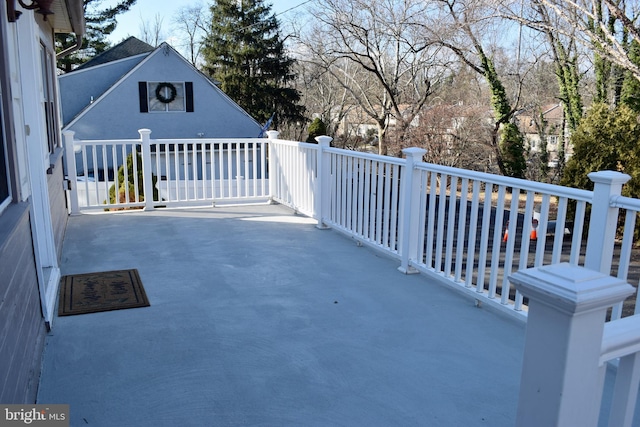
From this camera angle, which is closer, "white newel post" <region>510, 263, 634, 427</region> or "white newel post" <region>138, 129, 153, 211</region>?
"white newel post" <region>510, 263, 634, 427</region>

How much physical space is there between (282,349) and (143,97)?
1506cm

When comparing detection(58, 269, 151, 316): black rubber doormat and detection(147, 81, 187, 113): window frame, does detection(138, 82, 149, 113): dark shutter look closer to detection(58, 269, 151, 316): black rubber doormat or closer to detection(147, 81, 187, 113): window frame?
detection(147, 81, 187, 113): window frame

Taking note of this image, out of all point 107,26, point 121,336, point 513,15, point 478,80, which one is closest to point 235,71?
point 107,26

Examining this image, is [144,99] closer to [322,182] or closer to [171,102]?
[171,102]

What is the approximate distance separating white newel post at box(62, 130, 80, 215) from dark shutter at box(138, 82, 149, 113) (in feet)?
34.9

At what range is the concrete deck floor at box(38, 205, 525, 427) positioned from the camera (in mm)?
2279

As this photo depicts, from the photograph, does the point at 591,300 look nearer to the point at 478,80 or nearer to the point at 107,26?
the point at 478,80

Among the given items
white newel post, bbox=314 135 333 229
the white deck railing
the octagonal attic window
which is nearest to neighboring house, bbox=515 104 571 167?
the white deck railing

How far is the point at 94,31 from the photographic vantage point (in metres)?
21.5

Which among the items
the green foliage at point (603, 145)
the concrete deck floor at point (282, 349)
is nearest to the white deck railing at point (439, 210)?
the concrete deck floor at point (282, 349)

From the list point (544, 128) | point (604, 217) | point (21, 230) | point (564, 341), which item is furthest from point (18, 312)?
point (544, 128)

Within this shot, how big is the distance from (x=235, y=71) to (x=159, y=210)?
17166mm

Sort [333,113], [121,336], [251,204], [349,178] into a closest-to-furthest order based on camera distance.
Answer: [121,336]
[349,178]
[251,204]
[333,113]

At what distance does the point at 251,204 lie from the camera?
710cm
